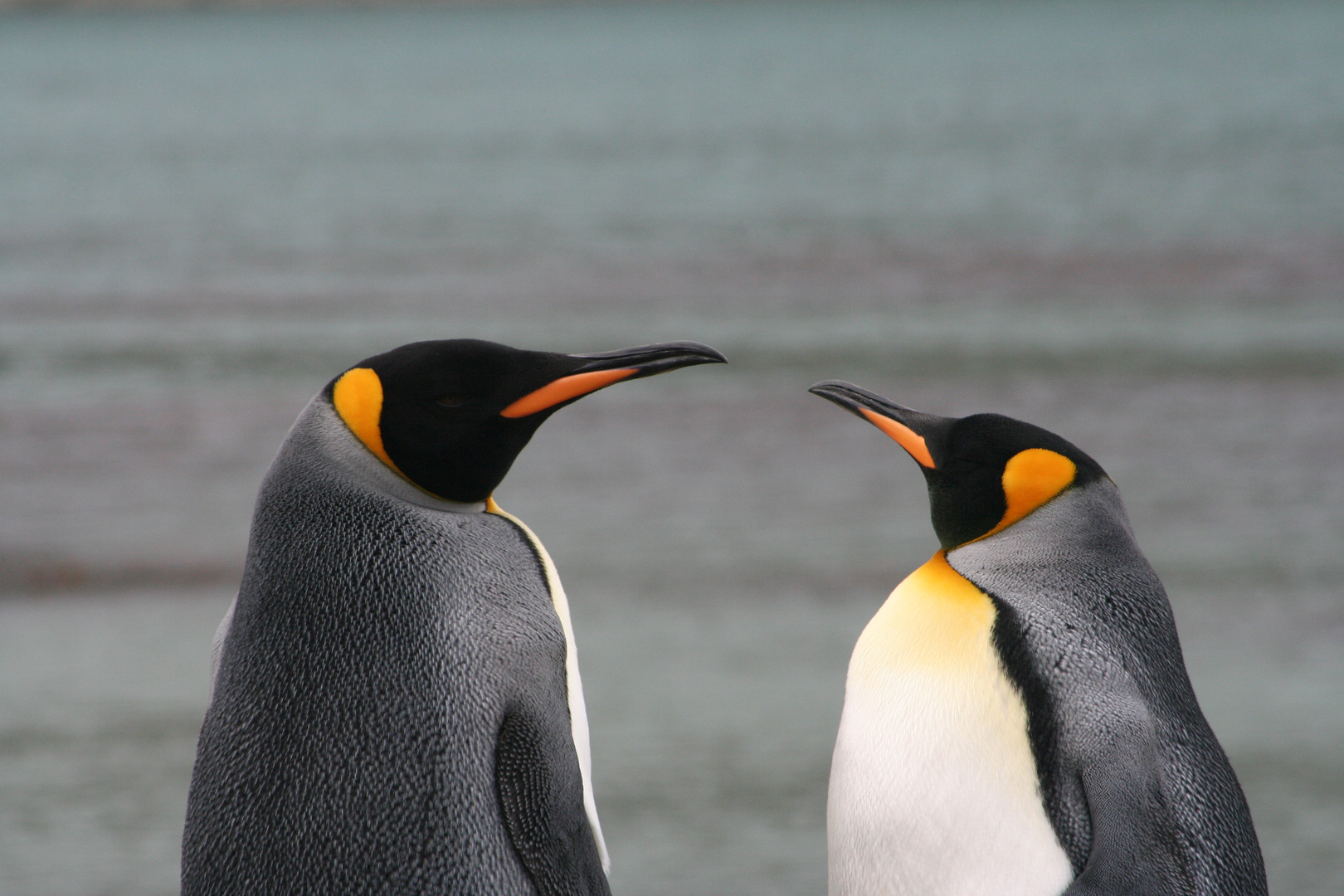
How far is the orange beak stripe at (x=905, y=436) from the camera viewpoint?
1750mm

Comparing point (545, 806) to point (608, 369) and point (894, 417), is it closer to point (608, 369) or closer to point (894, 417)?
point (608, 369)

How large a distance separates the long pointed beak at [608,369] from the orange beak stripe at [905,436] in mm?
271

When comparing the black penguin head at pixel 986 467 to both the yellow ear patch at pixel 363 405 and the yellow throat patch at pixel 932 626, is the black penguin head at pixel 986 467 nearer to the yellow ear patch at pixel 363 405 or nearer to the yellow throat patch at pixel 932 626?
the yellow throat patch at pixel 932 626

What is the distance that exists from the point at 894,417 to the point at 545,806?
2.14ft

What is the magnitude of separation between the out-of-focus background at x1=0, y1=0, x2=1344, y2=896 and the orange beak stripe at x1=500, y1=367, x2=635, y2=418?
4.66ft

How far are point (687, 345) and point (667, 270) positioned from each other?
874cm

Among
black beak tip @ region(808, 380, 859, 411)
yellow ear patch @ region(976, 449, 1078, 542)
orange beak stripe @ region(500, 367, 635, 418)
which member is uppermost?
orange beak stripe @ region(500, 367, 635, 418)

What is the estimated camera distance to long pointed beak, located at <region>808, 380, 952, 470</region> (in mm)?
1757

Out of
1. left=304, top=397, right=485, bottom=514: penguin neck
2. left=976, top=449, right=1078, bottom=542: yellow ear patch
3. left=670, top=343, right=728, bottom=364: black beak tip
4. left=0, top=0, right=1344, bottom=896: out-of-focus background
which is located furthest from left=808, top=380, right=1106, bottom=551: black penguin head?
left=0, top=0, right=1344, bottom=896: out-of-focus background

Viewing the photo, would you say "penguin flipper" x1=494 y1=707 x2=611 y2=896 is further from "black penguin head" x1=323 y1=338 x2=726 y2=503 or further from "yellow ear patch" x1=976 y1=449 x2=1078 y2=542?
"yellow ear patch" x1=976 y1=449 x2=1078 y2=542

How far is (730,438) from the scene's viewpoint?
19.1ft

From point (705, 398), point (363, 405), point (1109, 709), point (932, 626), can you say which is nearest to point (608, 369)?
point (363, 405)

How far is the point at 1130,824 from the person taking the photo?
1504 mm

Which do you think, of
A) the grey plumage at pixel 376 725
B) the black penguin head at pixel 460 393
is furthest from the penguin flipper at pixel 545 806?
the black penguin head at pixel 460 393
